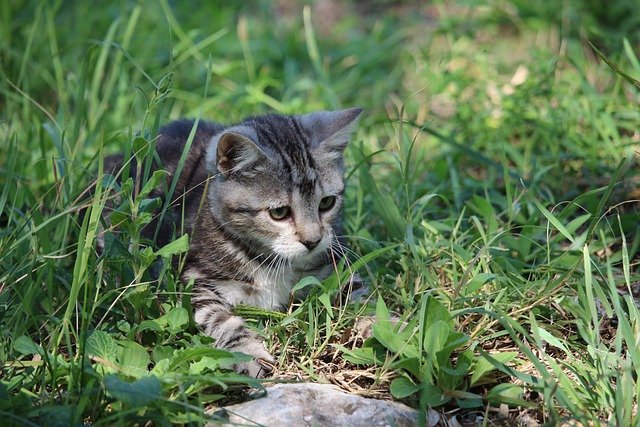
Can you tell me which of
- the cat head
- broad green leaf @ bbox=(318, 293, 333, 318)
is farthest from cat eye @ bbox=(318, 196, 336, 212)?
broad green leaf @ bbox=(318, 293, 333, 318)

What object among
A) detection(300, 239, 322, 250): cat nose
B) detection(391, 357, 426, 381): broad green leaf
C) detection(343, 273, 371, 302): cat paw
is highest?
detection(300, 239, 322, 250): cat nose

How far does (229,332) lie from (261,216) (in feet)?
1.66

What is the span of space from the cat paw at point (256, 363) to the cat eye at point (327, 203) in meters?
0.68

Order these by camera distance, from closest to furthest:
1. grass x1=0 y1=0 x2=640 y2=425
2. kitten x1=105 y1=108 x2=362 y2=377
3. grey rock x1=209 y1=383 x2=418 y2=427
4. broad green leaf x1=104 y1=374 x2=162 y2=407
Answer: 1. broad green leaf x1=104 y1=374 x2=162 y2=407
2. grey rock x1=209 y1=383 x2=418 y2=427
3. grass x1=0 y1=0 x2=640 y2=425
4. kitten x1=105 y1=108 x2=362 y2=377

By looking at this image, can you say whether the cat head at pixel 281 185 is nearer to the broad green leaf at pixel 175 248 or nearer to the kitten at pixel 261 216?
the kitten at pixel 261 216

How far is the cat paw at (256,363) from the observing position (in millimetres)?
3018

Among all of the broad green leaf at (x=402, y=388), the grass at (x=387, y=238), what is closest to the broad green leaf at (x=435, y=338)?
the grass at (x=387, y=238)

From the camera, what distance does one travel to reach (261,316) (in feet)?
11.1

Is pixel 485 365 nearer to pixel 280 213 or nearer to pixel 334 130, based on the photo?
pixel 280 213

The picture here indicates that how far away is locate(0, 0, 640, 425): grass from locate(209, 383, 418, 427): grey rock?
8 cm

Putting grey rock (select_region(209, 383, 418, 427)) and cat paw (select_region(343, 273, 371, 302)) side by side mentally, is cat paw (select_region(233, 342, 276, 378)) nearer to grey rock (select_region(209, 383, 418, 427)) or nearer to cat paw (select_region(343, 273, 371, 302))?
grey rock (select_region(209, 383, 418, 427))

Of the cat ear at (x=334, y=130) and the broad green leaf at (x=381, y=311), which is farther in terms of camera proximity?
the cat ear at (x=334, y=130)

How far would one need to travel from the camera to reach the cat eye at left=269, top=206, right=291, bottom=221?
3379 mm

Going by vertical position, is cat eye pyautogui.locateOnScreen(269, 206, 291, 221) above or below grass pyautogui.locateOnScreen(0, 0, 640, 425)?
above
